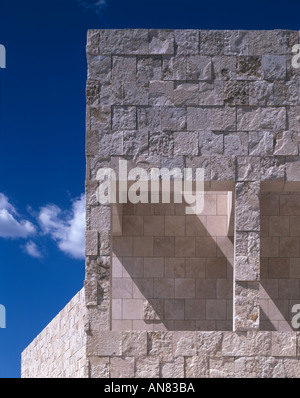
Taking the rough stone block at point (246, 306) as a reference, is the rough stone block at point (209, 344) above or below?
below

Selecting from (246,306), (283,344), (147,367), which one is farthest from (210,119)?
(147,367)

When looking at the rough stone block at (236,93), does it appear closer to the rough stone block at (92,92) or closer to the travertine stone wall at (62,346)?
the rough stone block at (92,92)

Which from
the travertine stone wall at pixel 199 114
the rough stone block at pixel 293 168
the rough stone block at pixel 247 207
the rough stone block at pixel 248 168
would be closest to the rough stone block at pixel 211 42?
the travertine stone wall at pixel 199 114

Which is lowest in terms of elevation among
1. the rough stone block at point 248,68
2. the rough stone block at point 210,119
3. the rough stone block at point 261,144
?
the rough stone block at point 261,144

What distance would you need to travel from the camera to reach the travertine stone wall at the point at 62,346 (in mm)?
→ 10312

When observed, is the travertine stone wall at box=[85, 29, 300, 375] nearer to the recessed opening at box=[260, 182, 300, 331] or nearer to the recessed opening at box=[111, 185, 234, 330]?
the recessed opening at box=[260, 182, 300, 331]

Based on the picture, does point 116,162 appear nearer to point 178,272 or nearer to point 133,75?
point 133,75

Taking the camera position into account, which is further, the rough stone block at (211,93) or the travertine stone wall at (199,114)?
the rough stone block at (211,93)

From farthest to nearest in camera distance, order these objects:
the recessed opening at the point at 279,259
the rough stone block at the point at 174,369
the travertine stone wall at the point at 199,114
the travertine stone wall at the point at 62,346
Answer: the travertine stone wall at the point at 62,346 < the recessed opening at the point at 279,259 < the travertine stone wall at the point at 199,114 < the rough stone block at the point at 174,369

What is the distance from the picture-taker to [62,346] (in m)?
11.8

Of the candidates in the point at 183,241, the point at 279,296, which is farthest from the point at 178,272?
the point at 279,296

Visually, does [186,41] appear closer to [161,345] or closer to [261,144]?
[261,144]
